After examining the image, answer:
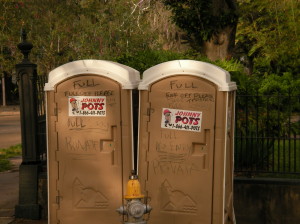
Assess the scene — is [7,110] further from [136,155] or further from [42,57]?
[136,155]

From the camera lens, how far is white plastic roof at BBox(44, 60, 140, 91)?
6941mm

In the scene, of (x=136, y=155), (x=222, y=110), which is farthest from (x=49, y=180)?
(x=222, y=110)

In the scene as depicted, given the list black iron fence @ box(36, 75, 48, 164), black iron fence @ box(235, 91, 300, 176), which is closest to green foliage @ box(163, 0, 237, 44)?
black iron fence @ box(235, 91, 300, 176)

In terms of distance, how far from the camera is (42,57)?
26.0 metres

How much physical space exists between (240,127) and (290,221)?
1.71 metres

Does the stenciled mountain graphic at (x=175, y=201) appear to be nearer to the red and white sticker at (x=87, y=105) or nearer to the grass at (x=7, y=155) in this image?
the red and white sticker at (x=87, y=105)

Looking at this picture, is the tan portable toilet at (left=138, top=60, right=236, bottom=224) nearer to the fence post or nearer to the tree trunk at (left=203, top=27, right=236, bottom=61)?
the fence post

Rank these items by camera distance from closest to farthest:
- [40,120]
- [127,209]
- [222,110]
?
[127,209] → [222,110] → [40,120]

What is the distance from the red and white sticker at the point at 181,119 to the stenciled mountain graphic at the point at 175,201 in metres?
0.67

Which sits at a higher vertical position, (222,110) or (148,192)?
(222,110)

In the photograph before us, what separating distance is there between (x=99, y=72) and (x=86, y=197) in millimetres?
1511

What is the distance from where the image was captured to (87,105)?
23.1ft

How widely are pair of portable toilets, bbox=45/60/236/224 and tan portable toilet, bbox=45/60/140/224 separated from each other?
0.01 meters

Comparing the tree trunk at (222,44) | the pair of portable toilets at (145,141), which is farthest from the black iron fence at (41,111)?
the tree trunk at (222,44)
